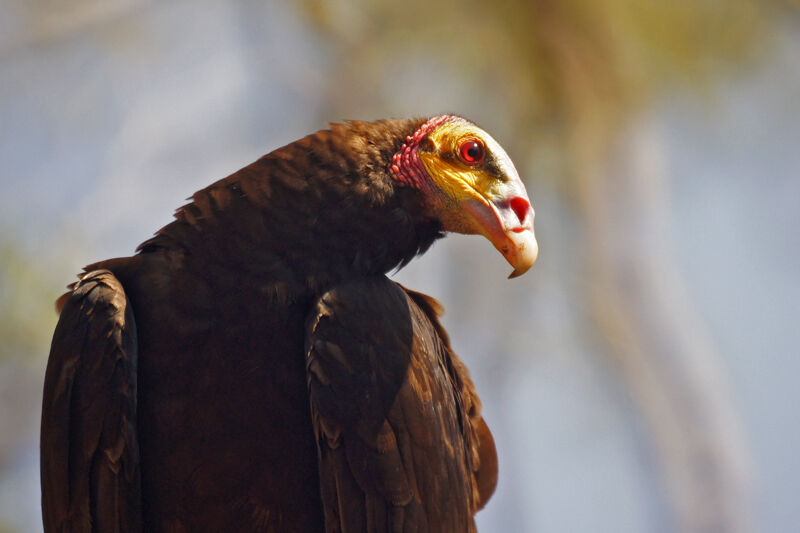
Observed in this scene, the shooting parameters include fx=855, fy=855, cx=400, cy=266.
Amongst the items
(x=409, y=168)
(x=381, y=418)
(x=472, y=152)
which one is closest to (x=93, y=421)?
(x=381, y=418)

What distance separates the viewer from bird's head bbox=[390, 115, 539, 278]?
3082 millimetres

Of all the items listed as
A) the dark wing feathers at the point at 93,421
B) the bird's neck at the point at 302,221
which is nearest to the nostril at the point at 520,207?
the bird's neck at the point at 302,221

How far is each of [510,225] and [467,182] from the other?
0.28m

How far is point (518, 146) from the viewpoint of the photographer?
8875 millimetres

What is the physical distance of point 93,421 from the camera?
105 inches

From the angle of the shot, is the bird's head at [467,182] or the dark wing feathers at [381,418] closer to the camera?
the dark wing feathers at [381,418]

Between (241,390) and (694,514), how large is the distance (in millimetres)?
5297

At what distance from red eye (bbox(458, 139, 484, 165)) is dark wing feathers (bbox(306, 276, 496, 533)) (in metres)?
0.58

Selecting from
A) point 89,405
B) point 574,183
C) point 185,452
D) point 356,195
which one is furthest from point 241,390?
point 574,183

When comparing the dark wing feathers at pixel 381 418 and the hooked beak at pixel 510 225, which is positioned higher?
the hooked beak at pixel 510 225

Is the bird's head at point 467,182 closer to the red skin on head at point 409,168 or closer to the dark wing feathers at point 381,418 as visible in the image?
the red skin on head at point 409,168

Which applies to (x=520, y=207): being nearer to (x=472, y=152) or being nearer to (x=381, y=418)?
(x=472, y=152)

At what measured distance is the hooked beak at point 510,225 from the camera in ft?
9.75

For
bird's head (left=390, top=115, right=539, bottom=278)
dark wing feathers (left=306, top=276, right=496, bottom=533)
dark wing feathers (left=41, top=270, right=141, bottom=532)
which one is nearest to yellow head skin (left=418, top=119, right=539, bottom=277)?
bird's head (left=390, top=115, right=539, bottom=278)
